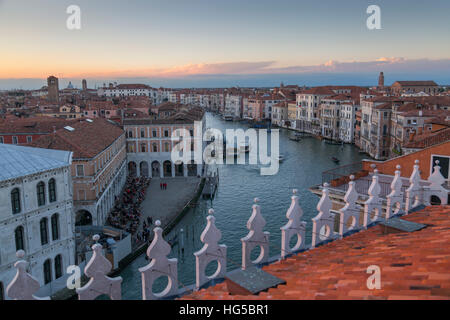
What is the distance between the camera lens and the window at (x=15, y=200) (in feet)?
53.1

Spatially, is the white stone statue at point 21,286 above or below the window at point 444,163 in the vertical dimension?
above

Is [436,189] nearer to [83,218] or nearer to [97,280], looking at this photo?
[97,280]

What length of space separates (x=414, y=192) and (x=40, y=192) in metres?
15.0

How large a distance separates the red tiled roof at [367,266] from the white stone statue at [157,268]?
1.02ft

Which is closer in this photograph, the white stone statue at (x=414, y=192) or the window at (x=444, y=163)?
Result: the white stone statue at (x=414, y=192)

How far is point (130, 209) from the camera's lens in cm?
2769

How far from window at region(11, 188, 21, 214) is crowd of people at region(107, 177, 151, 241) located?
7663 mm

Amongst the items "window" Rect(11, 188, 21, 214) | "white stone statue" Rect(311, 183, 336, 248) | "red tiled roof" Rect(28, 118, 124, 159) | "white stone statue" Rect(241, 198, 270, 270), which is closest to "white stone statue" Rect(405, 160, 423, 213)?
"white stone statue" Rect(311, 183, 336, 248)

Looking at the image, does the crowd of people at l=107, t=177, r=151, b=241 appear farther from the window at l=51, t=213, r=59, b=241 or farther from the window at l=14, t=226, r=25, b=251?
the window at l=14, t=226, r=25, b=251

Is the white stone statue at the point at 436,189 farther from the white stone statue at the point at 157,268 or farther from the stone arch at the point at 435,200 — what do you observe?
the white stone statue at the point at 157,268

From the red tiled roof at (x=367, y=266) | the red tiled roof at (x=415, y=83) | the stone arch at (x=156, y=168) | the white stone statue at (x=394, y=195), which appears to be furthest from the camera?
the red tiled roof at (x=415, y=83)

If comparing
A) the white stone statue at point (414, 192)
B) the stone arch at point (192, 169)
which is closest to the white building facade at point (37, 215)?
the white stone statue at point (414, 192)

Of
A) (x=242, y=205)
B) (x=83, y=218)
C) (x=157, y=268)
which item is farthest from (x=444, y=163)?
(x=83, y=218)
